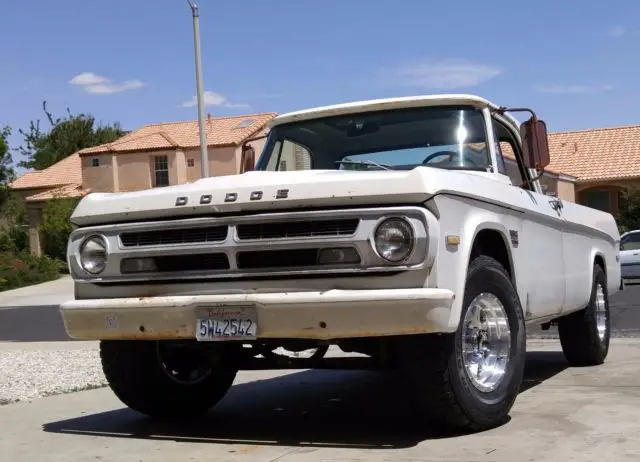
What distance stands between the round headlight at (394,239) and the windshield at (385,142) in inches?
49.4

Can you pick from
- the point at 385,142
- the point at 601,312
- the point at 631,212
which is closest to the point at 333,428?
the point at 385,142

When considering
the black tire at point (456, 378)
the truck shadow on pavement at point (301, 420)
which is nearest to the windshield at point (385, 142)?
the black tire at point (456, 378)

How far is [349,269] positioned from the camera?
478 cm

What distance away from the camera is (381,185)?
15.7ft

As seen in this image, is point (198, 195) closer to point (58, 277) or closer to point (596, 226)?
point (596, 226)

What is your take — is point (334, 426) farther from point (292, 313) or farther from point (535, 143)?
point (535, 143)

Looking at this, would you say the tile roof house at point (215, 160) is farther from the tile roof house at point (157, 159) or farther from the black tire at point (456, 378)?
the black tire at point (456, 378)

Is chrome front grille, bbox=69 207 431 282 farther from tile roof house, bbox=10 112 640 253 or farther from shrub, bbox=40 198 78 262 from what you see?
shrub, bbox=40 198 78 262

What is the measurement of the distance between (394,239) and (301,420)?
71.4 inches

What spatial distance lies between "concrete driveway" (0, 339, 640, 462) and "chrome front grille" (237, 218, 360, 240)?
3.77 ft

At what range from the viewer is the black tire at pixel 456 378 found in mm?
4852

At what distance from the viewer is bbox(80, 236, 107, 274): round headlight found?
217 inches

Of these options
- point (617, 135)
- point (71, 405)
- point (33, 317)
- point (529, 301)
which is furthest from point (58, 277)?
point (529, 301)

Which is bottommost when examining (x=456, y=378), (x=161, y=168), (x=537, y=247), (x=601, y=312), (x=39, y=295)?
(x=39, y=295)
